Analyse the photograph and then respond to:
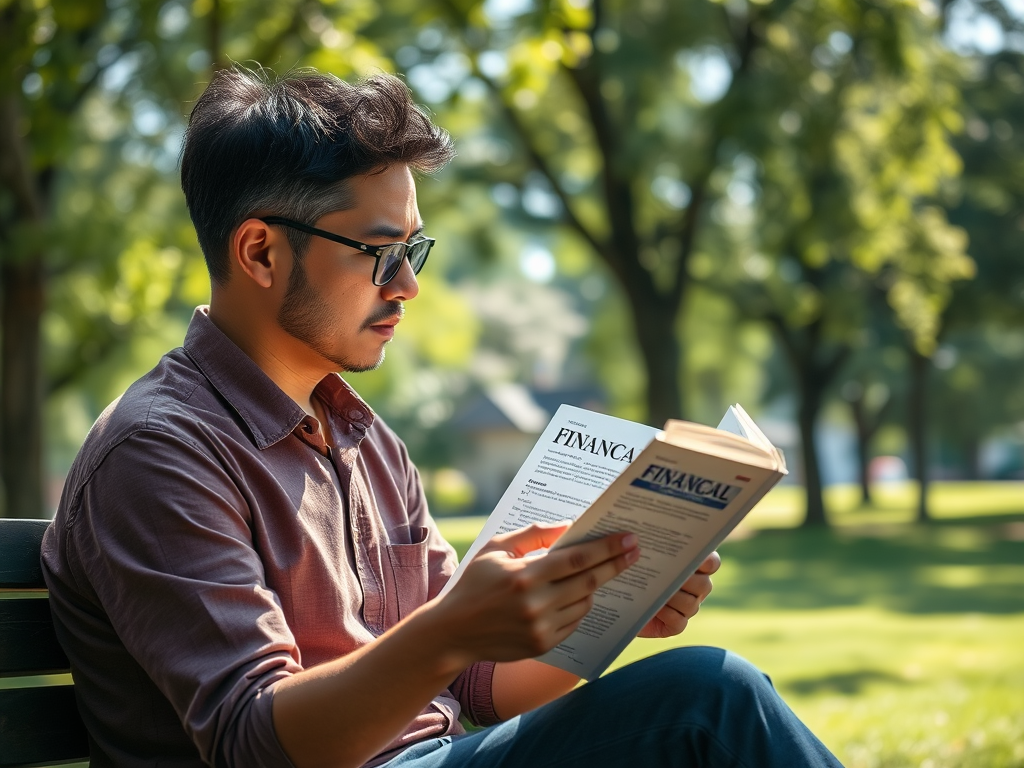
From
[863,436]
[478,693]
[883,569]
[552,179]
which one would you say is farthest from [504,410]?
[478,693]

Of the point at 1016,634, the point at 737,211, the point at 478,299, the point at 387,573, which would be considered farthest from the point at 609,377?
the point at 478,299

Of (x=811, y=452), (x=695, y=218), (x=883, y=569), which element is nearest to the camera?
(x=695, y=218)

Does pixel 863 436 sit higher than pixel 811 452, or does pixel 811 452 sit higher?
pixel 811 452

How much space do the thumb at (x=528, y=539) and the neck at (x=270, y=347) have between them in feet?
1.78

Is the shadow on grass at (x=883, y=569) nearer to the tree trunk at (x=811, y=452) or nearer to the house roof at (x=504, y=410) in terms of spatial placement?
the tree trunk at (x=811, y=452)

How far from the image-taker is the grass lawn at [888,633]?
17.0 ft

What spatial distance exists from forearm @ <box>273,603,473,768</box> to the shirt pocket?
0.53 m

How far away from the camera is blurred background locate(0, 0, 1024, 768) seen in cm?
680

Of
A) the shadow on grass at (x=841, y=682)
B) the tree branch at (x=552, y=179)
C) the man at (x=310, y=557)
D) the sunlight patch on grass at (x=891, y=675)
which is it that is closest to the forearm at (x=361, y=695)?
the man at (x=310, y=557)

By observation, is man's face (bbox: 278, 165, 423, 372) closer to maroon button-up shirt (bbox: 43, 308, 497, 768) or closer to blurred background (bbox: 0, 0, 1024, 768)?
maroon button-up shirt (bbox: 43, 308, 497, 768)

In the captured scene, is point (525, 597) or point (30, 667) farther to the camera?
point (30, 667)

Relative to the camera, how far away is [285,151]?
2.13m

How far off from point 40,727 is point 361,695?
0.83 m

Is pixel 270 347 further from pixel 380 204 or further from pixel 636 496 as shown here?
pixel 636 496
